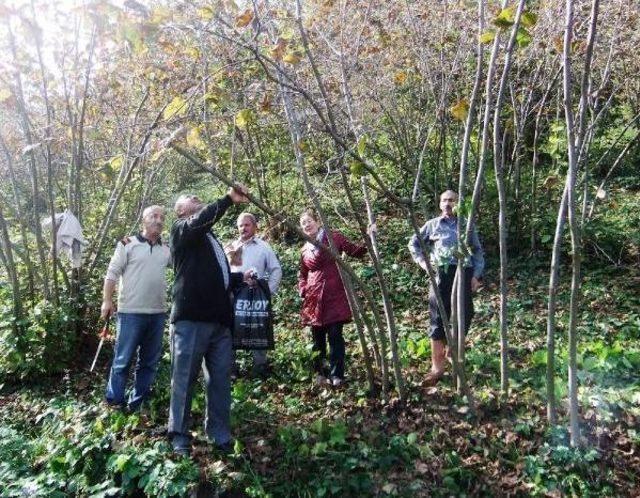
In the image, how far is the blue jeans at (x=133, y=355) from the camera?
16.8 ft

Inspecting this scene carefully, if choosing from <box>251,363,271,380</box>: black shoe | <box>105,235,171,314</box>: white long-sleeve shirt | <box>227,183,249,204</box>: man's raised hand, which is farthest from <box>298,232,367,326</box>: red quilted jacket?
<box>227,183,249,204</box>: man's raised hand

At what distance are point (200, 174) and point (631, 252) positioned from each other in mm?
11475

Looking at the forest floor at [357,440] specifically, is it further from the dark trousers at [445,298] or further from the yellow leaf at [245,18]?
the yellow leaf at [245,18]

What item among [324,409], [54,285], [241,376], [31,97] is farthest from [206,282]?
[31,97]

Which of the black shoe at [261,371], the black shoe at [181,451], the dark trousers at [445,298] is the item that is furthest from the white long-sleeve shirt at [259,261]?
the black shoe at [181,451]

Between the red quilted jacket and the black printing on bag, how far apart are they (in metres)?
0.41

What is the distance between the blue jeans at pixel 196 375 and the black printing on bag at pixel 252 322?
0.91 m

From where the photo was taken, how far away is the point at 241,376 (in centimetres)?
584

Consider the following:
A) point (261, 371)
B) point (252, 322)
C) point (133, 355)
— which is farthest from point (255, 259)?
point (133, 355)

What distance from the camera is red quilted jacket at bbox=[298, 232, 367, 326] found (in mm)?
5266

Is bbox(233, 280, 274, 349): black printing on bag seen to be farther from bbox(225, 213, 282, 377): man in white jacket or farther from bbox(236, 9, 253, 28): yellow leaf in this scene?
bbox(236, 9, 253, 28): yellow leaf

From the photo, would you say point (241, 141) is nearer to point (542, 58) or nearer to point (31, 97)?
point (31, 97)

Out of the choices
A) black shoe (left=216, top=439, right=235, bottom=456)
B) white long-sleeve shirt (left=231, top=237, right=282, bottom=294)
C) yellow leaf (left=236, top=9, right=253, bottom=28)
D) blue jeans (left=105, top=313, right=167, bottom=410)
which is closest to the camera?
yellow leaf (left=236, top=9, right=253, bottom=28)

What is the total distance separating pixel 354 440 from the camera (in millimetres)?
4312
